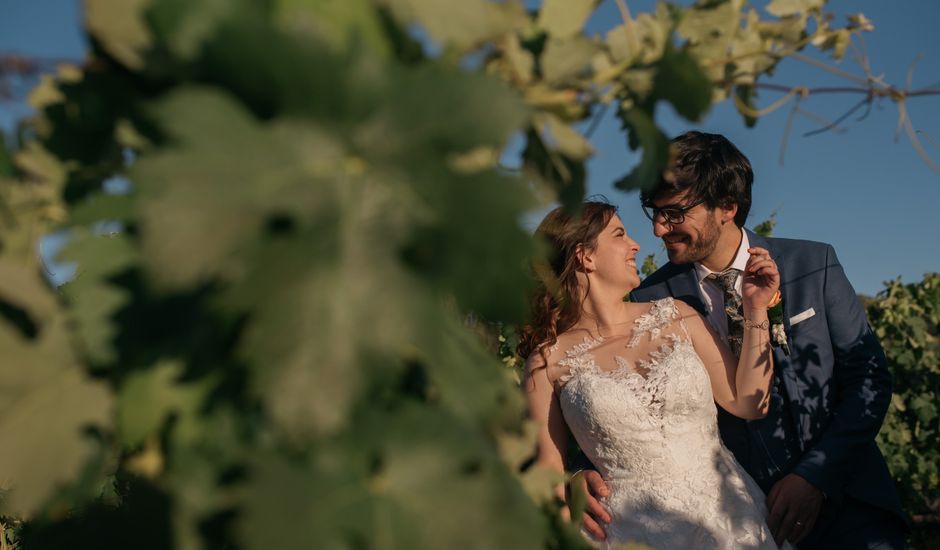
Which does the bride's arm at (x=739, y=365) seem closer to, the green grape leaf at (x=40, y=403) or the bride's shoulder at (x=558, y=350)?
the bride's shoulder at (x=558, y=350)

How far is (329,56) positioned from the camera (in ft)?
1.81

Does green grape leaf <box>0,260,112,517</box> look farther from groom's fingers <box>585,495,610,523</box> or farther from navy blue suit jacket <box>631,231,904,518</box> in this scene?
navy blue suit jacket <box>631,231,904,518</box>

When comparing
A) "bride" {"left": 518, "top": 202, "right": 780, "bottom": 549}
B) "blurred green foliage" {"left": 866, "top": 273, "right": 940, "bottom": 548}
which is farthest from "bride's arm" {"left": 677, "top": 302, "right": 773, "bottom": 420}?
"blurred green foliage" {"left": 866, "top": 273, "right": 940, "bottom": 548}

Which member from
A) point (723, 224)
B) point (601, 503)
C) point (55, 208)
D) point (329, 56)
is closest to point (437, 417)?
point (329, 56)

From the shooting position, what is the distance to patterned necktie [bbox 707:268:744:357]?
12.8 ft

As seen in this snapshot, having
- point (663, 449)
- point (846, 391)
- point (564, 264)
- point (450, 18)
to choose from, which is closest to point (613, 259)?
point (564, 264)

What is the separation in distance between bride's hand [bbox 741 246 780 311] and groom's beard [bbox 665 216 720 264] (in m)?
0.64

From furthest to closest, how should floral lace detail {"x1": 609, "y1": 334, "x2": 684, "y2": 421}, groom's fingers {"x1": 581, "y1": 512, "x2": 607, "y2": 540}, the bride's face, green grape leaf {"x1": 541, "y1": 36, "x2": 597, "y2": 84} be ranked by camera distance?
the bride's face
floral lace detail {"x1": 609, "y1": 334, "x2": 684, "y2": 421}
groom's fingers {"x1": 581, "y1": 512, "x2": 607, "y2": 540}
green grape leaf {"x1": 541, "y1": 36, "x2": 597, "y2": 84}

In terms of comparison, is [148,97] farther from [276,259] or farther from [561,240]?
[561,240]


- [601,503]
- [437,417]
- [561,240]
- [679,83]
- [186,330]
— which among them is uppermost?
[561,240]

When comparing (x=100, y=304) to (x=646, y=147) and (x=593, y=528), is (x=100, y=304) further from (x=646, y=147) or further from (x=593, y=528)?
(x=593, y=528)

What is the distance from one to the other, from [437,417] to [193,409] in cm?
22

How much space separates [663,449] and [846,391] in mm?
958

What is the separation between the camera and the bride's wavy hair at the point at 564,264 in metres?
4.17
